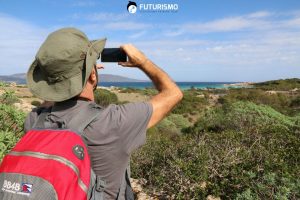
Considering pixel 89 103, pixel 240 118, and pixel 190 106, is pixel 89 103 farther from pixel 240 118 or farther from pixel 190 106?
pixel 190 106

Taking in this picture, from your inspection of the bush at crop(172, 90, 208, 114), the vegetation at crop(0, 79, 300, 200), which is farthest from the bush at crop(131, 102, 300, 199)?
the bush at crop(172, 90, 208, 114)

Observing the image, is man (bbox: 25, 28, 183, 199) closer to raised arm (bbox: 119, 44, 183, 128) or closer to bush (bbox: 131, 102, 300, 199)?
raised arm (bbox: 119, 44, 183, 128)

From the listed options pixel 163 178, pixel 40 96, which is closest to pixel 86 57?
pixel 40 96

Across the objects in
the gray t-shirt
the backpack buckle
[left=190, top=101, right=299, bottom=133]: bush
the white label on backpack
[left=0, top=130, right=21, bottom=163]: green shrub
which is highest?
the gray t-shirt

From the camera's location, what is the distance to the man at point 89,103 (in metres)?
1.72

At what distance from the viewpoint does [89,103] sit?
5.83 ft

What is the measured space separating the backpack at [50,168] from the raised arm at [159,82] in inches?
16.4

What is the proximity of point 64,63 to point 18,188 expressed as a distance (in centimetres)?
56

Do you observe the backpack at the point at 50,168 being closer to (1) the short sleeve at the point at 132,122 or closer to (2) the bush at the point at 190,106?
(1) the short sleeve at the point at 132,122

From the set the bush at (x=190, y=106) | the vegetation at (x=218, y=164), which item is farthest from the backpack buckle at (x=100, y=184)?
the bush at (x=190, y=106)

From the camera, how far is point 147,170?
23.2 feet

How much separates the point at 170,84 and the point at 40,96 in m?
0.62

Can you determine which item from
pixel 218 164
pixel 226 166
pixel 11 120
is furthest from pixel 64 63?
pixel 218 164

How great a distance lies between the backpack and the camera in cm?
151
